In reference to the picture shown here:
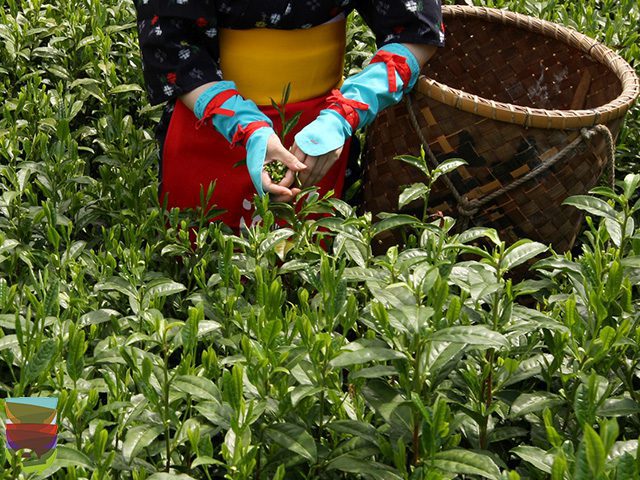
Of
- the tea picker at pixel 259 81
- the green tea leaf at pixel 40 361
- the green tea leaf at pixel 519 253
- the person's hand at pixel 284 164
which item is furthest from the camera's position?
the tea picker at pixel 259 81

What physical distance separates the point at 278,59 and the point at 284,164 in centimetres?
36

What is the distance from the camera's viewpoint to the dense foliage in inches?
→ 52.7

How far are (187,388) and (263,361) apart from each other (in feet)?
0.36

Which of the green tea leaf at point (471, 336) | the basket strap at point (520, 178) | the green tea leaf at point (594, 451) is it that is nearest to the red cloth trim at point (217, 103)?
the basket strap at point (520, 178)

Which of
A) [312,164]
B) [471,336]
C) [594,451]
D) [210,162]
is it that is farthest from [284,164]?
[594,451]

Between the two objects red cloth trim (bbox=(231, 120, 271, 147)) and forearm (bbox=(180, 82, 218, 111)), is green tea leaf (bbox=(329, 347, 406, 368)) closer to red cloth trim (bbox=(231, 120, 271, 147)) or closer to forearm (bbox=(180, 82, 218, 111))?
red cloth trim (bbox=(231, 120, 271, 147))

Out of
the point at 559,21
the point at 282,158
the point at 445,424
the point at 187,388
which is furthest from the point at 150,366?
the point at 559,21

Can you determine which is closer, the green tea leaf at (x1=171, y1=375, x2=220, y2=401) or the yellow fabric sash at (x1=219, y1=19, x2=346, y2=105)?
the green tea leaf at (x1=171, y1=375, x2=220, y2=401)

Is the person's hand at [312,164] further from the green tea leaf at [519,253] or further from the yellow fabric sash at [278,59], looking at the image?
the green tea leaf at [519,253]

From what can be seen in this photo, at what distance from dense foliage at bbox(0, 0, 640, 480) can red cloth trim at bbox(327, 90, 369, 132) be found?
0.36 m

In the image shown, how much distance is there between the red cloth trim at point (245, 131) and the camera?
2.24m

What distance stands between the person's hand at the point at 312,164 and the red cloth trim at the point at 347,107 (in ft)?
0.27

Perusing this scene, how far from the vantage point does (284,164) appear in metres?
2.21

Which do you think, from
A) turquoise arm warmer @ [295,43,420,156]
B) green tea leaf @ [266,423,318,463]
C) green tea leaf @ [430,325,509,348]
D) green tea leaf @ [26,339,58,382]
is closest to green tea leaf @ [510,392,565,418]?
green tea leaf @ [430,325,509,348]
